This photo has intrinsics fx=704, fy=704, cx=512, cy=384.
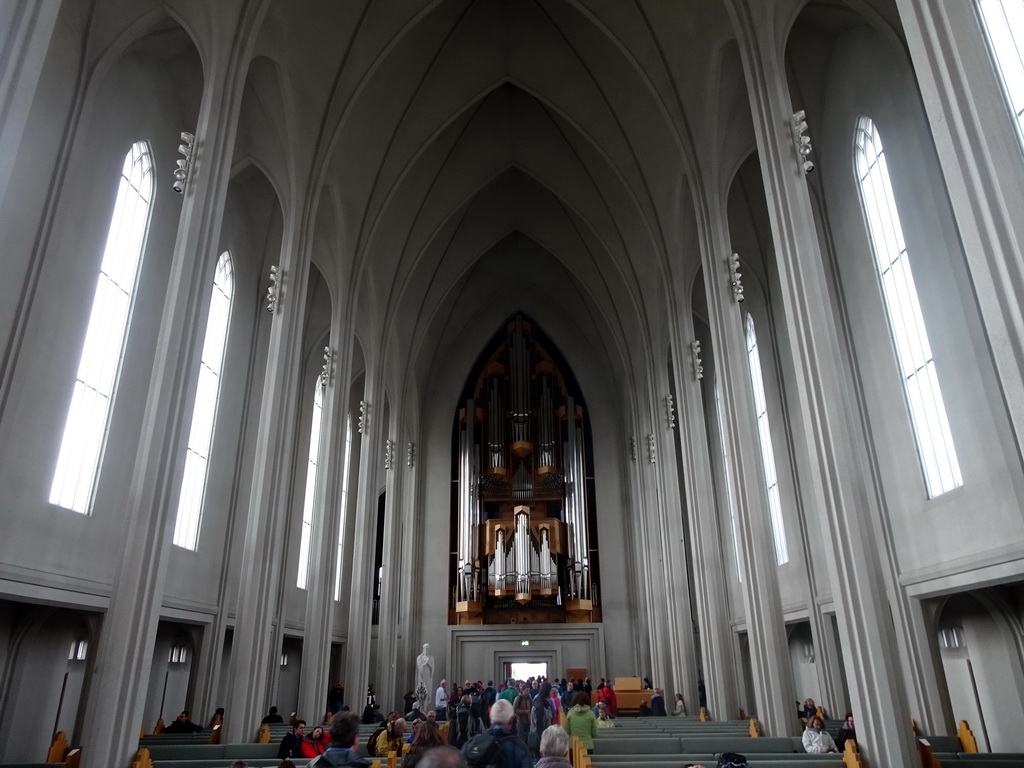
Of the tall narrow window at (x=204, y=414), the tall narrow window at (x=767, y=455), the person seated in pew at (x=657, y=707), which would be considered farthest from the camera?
the tall narrow window at (x=767, y=455)

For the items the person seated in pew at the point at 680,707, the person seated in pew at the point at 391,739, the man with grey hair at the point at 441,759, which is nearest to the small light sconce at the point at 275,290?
the person seated in pew at the point at 391,739

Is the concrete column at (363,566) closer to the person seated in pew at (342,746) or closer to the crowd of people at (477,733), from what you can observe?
the crowd of people at (477,733)

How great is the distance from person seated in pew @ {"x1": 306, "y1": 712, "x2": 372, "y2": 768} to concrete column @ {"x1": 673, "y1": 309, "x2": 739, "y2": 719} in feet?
36.2

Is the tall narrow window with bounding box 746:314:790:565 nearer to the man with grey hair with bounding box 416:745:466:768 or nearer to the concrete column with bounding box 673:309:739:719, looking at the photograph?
the concrete column with bounding box 673:309:739:719

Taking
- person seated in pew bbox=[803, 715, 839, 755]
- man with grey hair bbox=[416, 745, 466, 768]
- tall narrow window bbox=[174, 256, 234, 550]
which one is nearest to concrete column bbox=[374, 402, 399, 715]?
tall narrow window bbox=[174, 256, 234, 550]

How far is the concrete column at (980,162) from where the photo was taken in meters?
5.34

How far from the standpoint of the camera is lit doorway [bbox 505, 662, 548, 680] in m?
23.2

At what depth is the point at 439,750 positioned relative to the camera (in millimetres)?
2172

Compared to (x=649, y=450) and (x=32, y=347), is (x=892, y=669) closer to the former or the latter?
(x=32, y=347)

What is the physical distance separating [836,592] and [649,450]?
13.6m

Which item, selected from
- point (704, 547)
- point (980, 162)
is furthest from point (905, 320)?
point (704, 547)

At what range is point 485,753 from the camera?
13.6ft

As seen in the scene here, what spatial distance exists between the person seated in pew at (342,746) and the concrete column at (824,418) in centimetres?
568

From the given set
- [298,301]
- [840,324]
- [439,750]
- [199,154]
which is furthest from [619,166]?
[439,750]
